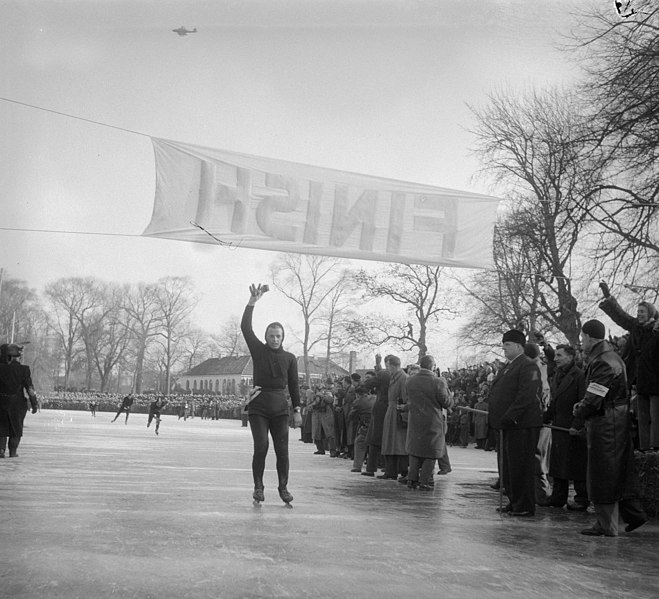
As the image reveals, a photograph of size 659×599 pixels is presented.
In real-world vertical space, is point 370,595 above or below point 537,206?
below

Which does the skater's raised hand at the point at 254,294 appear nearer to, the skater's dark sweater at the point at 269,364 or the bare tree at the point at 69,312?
the skater's dark sweater at the point at 269,364

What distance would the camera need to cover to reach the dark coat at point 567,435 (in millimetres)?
9422

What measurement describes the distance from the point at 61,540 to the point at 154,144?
530 centimetres

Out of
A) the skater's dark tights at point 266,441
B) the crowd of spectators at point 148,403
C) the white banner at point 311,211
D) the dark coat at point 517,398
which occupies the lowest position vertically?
the crowd of spectators at point 148,403

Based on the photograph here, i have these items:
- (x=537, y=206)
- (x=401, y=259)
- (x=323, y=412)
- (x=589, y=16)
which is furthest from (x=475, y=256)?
(x=537, y=206)

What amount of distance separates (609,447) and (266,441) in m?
3.33

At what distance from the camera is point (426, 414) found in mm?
11266

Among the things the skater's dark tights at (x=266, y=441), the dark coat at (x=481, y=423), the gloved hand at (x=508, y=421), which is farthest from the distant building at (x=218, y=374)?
the gloved hand at (x=508, y=421)

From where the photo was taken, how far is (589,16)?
15609mm

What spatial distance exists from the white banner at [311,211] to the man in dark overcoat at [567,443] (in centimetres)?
178

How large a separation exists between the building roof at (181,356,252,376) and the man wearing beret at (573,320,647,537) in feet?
372

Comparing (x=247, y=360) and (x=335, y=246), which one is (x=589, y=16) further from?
(x=247, y=360)

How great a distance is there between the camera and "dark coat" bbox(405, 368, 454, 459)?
36.2 ft

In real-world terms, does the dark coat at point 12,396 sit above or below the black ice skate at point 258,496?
above
